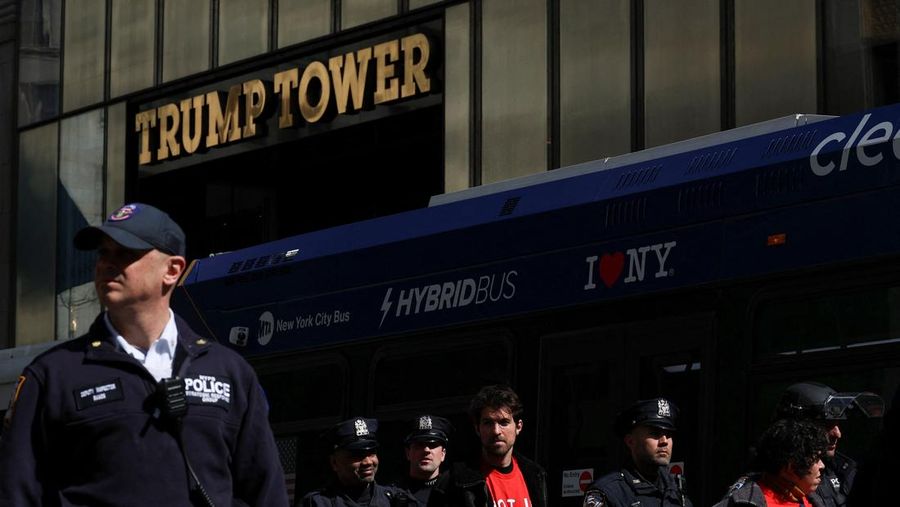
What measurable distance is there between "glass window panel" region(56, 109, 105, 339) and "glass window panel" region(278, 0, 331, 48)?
4654 millimetres

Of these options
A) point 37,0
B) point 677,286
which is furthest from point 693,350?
point 37,0

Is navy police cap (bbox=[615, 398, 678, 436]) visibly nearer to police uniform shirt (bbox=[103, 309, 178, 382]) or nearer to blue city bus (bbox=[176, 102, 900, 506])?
blue city bus (bbox=[176, 102, 900, 506])

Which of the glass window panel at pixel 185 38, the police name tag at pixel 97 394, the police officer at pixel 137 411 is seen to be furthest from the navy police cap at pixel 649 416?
the glass window panel at pixel 185 38

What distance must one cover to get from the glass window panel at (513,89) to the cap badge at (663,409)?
11766 mm

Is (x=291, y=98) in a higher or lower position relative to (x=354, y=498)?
higher

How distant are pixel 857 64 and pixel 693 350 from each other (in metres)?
7.71

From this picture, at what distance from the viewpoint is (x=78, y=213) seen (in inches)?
1072

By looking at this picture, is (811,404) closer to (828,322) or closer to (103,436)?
(828,322)

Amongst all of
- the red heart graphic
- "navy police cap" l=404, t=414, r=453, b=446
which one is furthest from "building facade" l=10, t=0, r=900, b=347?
"navy police cap" l=404, t=414, r=453, b=446

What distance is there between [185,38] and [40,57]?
12.4 feet

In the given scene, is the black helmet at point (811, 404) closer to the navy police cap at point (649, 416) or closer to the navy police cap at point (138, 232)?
the navy police cap at point (649, 416)

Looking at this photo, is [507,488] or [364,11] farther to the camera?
[364,11]

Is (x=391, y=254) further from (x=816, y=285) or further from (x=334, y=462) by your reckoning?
(x=816, y=285)

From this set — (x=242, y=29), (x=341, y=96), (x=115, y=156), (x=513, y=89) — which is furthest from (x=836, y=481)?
(x=115, y=156)
